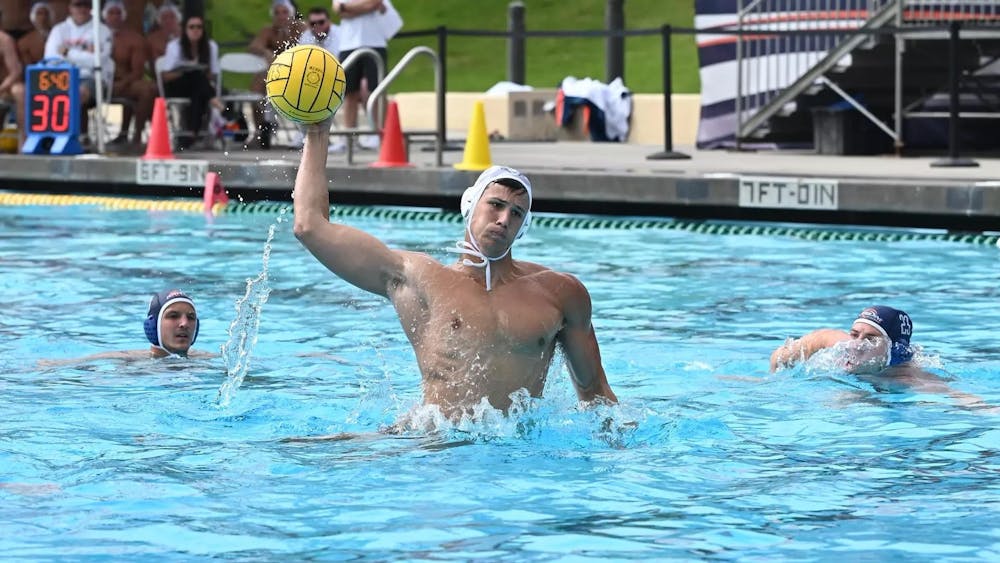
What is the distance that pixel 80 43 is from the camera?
1588 centimetres

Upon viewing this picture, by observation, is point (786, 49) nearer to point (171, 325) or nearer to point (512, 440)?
point (171, 325)

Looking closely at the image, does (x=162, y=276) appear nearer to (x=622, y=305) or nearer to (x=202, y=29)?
(x=622, y=305)

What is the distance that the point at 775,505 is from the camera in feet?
16.6

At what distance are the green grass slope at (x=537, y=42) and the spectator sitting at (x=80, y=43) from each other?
13.7 meters

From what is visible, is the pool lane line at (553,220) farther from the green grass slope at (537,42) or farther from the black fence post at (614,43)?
the green grass slope at (537,42)

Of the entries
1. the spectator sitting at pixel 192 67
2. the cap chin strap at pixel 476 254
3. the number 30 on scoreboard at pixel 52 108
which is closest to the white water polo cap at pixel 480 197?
the cap chin strap at pixel 476 254

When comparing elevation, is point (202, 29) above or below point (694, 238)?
above

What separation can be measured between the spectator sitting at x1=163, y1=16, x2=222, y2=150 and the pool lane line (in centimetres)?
Result: 171

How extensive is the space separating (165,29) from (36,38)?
127 cm

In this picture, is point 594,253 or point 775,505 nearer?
point 775,505

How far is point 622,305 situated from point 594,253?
2.10m

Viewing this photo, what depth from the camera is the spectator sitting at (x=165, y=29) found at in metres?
17.2

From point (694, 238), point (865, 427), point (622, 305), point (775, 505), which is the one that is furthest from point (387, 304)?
point (775, 505)

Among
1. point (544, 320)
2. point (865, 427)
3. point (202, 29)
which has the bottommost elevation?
point (865, 427)
